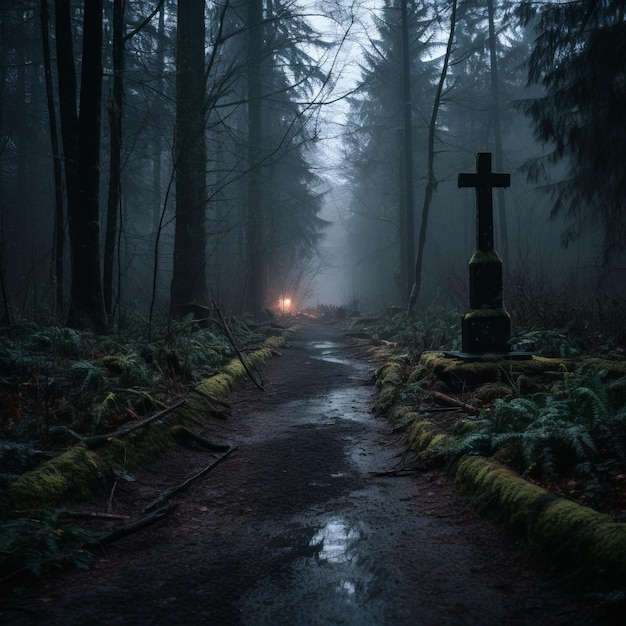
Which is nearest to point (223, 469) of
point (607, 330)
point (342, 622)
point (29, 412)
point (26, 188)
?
point (29, 412)

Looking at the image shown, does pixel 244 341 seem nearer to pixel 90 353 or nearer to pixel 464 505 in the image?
pixel 90 353

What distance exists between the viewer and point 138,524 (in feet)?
11.5

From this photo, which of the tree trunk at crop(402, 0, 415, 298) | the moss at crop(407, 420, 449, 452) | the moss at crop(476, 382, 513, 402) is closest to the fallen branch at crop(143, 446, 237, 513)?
the moss at crop(407, 420, 449, 452)

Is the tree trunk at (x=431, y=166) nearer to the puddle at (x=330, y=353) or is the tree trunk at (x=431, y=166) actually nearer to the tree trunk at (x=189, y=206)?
the puddle at (x=330, y=353)

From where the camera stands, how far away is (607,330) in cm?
873

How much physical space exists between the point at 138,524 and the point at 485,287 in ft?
20.1

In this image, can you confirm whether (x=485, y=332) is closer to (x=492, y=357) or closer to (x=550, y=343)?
(x=492, y=357)

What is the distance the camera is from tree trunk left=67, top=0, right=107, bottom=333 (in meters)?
8.70

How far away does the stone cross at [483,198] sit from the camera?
8.03 meters

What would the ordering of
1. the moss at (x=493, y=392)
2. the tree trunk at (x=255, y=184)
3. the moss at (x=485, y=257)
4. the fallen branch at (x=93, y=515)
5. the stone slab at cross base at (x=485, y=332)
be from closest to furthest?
the fallen branch at (x=93, y=515)
the moss at (x=493, y=392)
the stone slab at cross base at (x=485, y=332)
the moss at (x=485, y=257)
the tree trunk at (x=255, y=184)

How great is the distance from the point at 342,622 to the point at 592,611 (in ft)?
3.78

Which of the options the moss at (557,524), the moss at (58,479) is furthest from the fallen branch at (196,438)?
the moss at (557,524)

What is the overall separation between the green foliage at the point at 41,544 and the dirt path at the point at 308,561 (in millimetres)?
101

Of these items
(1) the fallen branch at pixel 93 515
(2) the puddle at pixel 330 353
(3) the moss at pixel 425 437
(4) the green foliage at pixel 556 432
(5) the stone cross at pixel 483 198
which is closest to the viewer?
(1) the fallen branch at pixel 93 515
